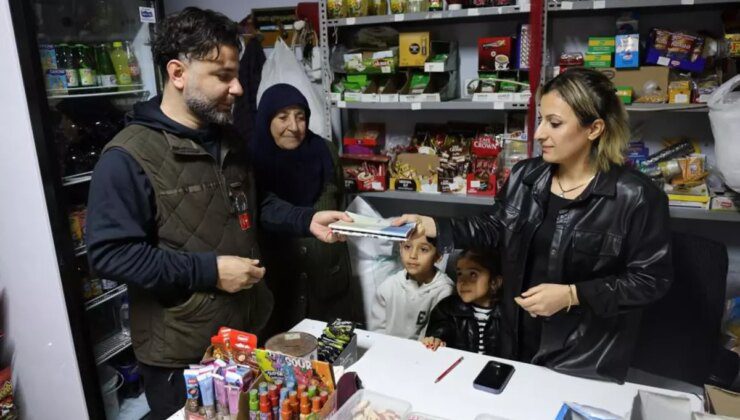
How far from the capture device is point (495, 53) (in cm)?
270

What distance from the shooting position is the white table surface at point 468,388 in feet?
4.71

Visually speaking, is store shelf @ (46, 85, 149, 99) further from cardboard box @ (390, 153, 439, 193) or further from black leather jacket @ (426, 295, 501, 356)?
black leather jacket @ (426, 295, 501, 356)

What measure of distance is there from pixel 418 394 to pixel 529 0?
187cm

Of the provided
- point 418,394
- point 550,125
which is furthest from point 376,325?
point 550,125

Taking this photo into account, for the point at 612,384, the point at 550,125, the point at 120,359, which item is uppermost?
the point at 550,125

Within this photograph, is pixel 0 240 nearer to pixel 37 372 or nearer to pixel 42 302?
pixel 42 302

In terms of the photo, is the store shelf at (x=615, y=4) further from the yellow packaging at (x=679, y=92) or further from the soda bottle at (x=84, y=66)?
the soda bottle at (x=84, y=66)

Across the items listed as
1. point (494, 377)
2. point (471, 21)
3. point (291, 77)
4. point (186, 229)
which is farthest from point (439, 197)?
point (186, 229)

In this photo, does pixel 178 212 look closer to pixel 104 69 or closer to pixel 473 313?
pixel 473 313

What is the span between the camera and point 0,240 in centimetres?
245

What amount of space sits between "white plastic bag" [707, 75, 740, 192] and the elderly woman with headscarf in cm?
171

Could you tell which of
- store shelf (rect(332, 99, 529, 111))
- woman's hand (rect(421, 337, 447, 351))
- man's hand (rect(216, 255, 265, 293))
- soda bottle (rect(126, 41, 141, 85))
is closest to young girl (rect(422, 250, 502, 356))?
woman's hand (rect(421, 337, 447, 351))

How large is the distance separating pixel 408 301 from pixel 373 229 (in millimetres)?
816

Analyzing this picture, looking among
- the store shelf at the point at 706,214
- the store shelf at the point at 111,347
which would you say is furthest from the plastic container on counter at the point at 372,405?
the store shelf at the point at 111,347
